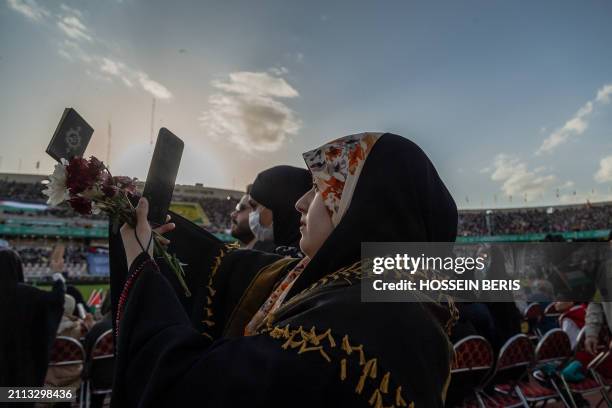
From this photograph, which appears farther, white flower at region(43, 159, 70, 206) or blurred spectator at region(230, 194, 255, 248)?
blurred spectator at region(230, 194, 255, 248)

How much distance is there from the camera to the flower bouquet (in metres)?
1.50

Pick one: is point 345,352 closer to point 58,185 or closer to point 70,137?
point 58,185

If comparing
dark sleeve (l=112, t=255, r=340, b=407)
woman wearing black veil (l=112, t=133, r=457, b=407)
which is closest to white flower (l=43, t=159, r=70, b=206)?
woman wearing black veil (l=112, t=133, r=457, b=407)

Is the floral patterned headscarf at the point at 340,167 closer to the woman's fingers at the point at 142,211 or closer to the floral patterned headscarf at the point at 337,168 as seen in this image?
the floral patterned headscarf at the point at 337,168

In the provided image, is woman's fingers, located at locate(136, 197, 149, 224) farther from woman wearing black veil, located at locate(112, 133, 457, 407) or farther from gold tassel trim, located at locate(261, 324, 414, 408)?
gold tassel trim, located at locate(261, 324, 414, 408)

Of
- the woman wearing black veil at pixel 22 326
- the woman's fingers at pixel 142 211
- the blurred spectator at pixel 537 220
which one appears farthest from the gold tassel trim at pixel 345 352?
the blurred spectator at pixel 537 220

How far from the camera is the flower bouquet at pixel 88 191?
4.94 feet

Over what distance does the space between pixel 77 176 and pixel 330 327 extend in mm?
1151

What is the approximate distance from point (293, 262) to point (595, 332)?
386 centimetres

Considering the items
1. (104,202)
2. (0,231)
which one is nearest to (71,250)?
(0,231)

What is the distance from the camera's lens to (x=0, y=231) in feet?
100

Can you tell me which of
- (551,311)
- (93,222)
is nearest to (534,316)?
(551,311)

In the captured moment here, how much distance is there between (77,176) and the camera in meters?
1.50

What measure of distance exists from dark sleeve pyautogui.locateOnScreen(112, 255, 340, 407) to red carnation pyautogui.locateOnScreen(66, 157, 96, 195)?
25.0 inches
